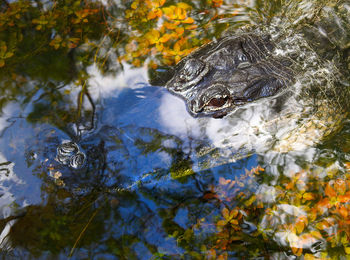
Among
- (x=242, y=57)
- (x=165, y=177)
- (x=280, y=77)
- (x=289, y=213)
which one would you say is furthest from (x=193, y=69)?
(x=289, y=213)

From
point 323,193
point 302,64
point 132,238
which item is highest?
point 302,64

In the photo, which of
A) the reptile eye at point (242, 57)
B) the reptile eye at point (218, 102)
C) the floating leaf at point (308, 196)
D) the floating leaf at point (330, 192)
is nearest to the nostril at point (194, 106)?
the reptile eye at point (218, 102)

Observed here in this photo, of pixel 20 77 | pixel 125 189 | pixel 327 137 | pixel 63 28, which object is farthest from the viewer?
pixel 63 28

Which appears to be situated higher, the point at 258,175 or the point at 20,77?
the point at 20,77

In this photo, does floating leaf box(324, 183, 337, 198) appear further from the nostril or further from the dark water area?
the nostril

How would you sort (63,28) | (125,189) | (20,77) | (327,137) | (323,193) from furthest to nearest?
(63,28), (20,77), (327,137), (323,193), (125,189)

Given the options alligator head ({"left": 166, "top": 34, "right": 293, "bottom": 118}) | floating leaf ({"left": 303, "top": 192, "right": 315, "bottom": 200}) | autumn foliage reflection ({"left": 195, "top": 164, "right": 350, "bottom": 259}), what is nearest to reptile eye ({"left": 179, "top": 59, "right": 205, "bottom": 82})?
alligator head ({"left": 166, "top": 34, "right": 293, "bottom": 118})

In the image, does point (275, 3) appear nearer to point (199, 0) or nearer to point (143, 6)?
point (199, 0)

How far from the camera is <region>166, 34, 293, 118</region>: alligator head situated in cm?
313

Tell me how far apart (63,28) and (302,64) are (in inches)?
143

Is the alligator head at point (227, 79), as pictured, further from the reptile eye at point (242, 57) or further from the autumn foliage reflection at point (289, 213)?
the autumn foliage reflection at point (289, 213)

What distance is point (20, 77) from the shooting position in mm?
4133

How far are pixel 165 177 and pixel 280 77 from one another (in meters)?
1.71

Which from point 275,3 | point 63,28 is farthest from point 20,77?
point 275,3
